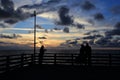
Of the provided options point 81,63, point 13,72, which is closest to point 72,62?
point 81,63

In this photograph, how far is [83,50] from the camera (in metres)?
27.3

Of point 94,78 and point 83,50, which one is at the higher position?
point 83,50

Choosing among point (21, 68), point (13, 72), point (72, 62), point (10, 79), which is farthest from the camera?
point (72, 62)

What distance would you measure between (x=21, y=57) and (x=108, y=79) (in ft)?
24.5

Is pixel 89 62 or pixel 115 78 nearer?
pixel 115 78

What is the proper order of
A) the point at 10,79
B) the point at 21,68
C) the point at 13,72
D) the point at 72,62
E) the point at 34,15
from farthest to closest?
the point at 34,15 < the point at 72,62 < the point at 21,68 < the point at 13,72 < the point at 10,79

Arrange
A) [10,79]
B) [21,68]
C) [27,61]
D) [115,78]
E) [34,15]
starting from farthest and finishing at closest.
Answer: [34,15] < [27,61] < [21,68] < [115,78] < [10,79]

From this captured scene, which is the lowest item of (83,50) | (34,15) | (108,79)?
(108,79)

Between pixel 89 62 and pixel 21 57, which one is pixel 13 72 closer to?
pixel 21 57

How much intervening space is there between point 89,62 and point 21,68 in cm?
680

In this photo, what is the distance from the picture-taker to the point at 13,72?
19891 mm

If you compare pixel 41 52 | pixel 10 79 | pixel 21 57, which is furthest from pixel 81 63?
pixel 10 79

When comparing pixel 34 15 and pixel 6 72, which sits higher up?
pixel 34 15

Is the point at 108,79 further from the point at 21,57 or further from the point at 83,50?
the point at 83,50
